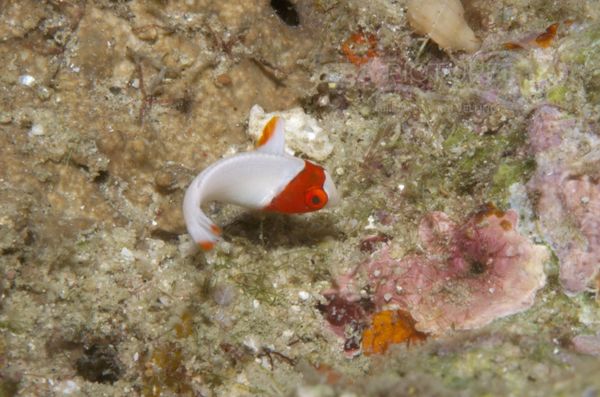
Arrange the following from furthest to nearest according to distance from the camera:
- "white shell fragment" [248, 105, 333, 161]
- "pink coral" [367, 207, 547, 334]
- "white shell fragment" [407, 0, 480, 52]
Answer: "white shell fragment" [248, 105, 333, 161] → "white shell fragment" [407, 0, 480, 52] → "pink coral" [367, 207, 547, 334]

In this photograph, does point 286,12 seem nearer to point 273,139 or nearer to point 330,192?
point 273,139

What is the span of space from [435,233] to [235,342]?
1756 millimetres

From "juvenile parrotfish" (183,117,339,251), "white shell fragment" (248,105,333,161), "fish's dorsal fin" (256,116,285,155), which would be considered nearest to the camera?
"juvenile parrotfish" (183,117,339,251)

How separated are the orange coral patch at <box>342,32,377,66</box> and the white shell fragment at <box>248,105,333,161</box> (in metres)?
0.75

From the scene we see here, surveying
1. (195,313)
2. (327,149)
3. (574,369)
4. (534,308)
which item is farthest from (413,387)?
(327,149)

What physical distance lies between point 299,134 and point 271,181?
0.87 meters

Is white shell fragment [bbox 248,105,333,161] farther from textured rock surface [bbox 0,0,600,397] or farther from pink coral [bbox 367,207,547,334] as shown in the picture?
pink coral [bbox 367,207,547,334]

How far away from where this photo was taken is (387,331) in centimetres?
347

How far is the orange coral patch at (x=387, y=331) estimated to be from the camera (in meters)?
3.40

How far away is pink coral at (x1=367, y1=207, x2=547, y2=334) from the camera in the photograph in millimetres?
3213

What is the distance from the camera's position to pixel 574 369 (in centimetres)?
225

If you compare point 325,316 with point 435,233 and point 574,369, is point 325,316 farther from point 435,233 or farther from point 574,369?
point 574,369

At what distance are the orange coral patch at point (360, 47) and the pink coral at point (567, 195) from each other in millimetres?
1570

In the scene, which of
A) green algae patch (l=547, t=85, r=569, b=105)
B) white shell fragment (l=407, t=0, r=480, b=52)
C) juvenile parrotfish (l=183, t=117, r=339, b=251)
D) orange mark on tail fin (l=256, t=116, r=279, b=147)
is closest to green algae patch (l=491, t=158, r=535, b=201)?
green algae patch (l=547, t=85, r=569, b=105)
